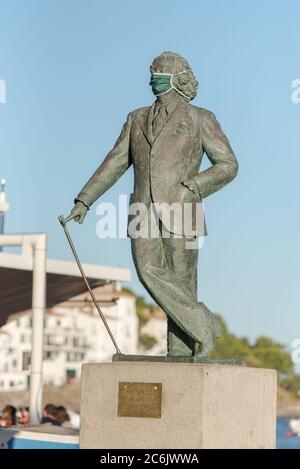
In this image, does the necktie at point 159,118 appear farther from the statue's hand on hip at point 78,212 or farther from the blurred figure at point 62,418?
the blurred figure at point 62,418

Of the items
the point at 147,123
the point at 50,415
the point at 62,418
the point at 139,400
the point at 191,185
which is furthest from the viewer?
the point at 50,415

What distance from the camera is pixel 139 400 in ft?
42.7

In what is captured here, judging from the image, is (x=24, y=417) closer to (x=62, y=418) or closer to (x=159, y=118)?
(x=62, y=418)

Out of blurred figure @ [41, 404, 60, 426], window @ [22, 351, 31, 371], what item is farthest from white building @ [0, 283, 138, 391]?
blurred figure @ [41, 404, 60, 426]

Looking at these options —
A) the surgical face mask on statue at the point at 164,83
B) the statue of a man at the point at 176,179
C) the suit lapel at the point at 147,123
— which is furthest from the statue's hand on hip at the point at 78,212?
the surgical face mask on statue at the point at 164,83

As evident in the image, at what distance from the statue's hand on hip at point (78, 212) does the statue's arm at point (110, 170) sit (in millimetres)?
36

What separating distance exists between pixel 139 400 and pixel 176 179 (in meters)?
Answer: 2.15

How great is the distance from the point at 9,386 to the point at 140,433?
451 feet

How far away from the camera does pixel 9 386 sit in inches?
5861

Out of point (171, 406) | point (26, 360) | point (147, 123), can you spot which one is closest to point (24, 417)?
point (26, 360)

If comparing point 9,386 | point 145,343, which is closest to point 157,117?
point 9,386

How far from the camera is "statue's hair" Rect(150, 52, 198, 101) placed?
1402cm

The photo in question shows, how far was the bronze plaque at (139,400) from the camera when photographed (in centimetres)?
1292

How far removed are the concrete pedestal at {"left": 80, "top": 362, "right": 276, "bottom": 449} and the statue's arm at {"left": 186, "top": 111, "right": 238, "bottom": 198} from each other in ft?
6.07
